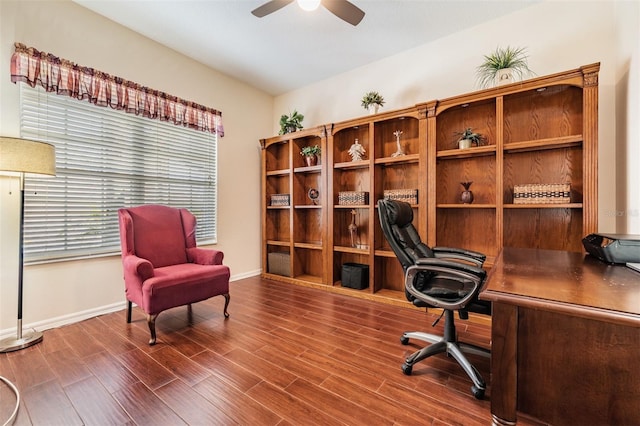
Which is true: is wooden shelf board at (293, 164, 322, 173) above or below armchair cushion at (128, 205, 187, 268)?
above

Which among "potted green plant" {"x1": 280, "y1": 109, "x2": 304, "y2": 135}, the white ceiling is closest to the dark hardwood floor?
"potted green plant" {"x1": 280, "y1": 109, "x2": 304, "y2": 135}

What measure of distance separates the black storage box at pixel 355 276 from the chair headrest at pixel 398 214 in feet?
4.14

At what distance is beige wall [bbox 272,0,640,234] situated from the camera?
2.02 m

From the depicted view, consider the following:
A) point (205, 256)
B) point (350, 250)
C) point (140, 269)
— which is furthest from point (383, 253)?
point (140, 269)

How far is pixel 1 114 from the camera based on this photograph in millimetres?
2158

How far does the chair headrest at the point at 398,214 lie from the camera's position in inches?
76.5

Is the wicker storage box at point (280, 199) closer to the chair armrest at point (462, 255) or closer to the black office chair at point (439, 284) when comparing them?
the black office chair at point (439, 284)

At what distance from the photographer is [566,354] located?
0.78 m

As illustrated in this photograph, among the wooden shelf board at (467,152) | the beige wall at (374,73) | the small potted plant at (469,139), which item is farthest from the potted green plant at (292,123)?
the small potted plant at (469,139)

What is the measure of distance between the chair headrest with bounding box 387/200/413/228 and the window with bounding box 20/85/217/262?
2.66 metres

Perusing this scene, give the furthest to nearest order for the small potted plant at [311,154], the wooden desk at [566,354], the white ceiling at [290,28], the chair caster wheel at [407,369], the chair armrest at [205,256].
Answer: the small potted plant at [311,154], the chair armrest at [205,256], the white ceiling at [290,28], the chair caster wheel at [407,369], the wooden desk at [566,354]

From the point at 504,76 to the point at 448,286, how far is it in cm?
205

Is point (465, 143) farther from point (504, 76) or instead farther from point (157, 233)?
point (157, 233)

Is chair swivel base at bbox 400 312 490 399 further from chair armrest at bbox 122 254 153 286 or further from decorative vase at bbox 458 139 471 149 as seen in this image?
chair armrest at bbox 122 254 153 286
